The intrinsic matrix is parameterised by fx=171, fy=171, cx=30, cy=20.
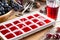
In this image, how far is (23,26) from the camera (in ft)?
2.96

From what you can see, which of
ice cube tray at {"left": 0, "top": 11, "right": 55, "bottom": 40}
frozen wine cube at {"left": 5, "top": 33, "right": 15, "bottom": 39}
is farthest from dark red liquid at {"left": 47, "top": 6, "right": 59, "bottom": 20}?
frozen wine cube at {"left": 5, "top": 33, "right": 15, "bottom": 39}

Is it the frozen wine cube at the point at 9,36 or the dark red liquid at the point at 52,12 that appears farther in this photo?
the dark red liquid at the point at 52,12

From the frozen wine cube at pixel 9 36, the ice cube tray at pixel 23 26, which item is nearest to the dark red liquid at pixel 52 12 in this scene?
the ice cube tray at pixel 23 26

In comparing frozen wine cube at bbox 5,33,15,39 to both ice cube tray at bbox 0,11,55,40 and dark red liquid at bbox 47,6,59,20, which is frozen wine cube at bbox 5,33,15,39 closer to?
ice cube tray at bbox 0,11,55,40

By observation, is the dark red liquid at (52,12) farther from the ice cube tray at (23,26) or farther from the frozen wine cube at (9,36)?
the frozen wine cube at (9,36)

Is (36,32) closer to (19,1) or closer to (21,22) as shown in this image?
(21,22)

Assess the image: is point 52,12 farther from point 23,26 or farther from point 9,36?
point 9,36

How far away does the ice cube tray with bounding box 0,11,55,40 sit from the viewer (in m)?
0.84

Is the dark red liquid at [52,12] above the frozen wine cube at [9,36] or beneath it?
above

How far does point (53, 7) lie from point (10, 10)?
0.82 feet

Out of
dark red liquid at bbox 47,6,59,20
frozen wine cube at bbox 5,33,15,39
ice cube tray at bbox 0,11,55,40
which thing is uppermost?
dark red liquid at bbox 47,6,59,20

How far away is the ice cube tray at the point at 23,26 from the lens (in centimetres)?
84

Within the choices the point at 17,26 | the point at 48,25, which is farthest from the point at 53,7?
the point at 17,26

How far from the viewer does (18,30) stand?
870 mm
